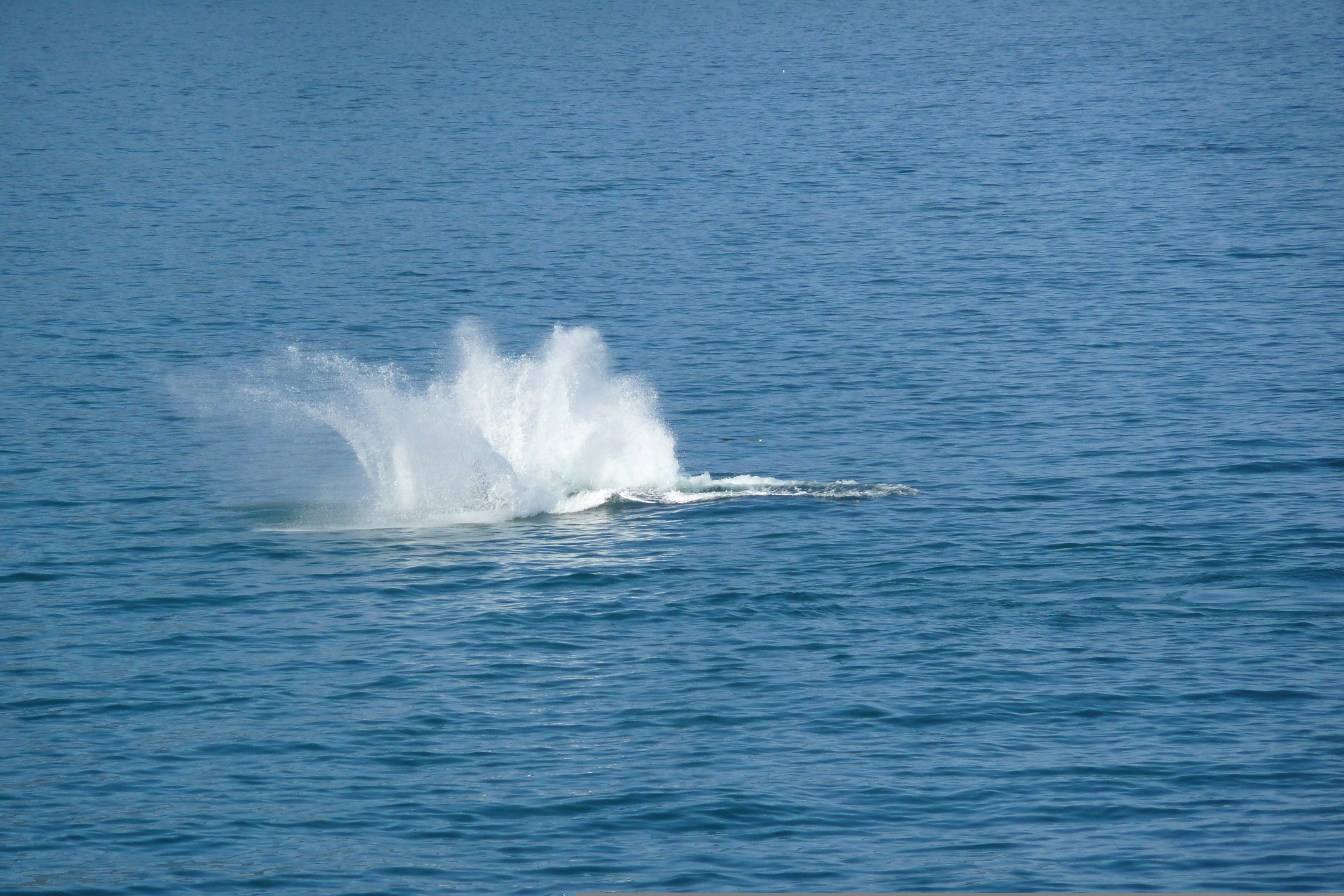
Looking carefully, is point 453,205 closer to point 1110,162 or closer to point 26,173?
point 26,173

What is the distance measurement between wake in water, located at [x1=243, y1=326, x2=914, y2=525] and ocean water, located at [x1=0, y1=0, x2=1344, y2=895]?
133 millimetres

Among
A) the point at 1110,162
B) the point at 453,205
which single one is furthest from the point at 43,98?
the point at 1110,162

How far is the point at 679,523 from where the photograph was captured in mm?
38625

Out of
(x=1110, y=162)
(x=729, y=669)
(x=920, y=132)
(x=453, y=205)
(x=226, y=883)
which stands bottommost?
(x=226, y=883)

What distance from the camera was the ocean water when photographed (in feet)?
81.9

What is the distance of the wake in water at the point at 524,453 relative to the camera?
40375 mm

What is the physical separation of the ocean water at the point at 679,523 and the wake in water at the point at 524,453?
0.13 meters

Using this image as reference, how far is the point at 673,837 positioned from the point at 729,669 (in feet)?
20.6

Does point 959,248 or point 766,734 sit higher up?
point 959,248

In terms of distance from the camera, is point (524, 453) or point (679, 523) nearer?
point (679, 523)

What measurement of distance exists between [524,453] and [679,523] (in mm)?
5066

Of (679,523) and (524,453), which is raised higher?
(524,453)

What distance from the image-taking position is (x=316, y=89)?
12431cm

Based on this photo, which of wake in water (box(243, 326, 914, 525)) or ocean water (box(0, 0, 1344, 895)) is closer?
ocean water (box(0, 0, 1344, 895))
